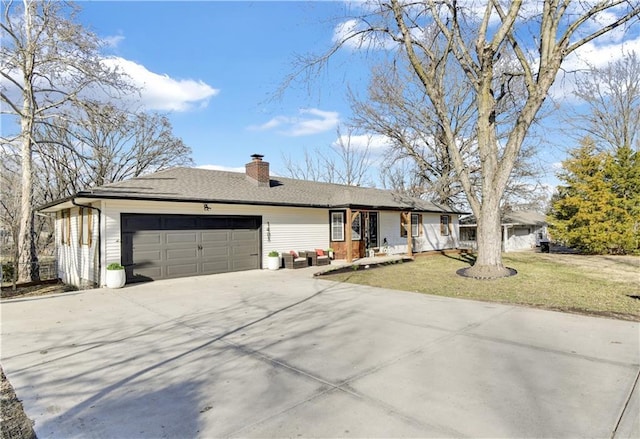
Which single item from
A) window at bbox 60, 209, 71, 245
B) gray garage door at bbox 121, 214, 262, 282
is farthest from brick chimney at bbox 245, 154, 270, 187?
window at bbox 60, 209, 71, 245

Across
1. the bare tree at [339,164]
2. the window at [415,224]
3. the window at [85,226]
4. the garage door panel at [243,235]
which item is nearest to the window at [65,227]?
the window at [85,226]

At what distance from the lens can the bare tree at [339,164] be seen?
34531 mm

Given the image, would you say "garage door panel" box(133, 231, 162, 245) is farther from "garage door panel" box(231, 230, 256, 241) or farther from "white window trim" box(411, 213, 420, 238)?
"white window trim" box(411, 213, 420, 238)

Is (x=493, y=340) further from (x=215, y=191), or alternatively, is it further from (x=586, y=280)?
(x=215, y=191)

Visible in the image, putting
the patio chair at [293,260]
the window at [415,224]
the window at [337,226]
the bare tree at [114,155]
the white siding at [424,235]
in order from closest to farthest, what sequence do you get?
the patio chair at [293,260]
the window at [337,226]
the white siding at [424,235]
the window at [415,224]
the bare tree at [114,155]

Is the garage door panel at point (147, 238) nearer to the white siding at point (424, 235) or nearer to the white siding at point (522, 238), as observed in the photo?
the white siding at point (424, 235)

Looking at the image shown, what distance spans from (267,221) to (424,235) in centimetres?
1062

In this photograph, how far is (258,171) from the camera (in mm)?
15695

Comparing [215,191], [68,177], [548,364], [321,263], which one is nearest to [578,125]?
[321,263]

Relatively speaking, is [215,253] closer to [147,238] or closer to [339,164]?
[147,238]

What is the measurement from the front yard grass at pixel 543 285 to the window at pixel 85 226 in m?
7.61

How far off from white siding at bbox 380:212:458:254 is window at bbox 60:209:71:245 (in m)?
13.4

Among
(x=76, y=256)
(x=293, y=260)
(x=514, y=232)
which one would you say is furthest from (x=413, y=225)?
(x=76, y=256)

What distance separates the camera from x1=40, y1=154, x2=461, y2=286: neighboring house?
10.6 meters
